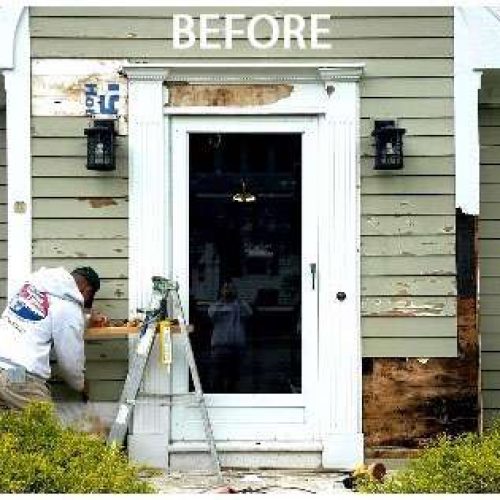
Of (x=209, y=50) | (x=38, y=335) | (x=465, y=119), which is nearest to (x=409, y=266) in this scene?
(x=465, y=119)

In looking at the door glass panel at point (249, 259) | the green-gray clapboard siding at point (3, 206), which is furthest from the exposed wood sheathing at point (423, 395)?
the green-gray clapboard siding at point (3, 206)

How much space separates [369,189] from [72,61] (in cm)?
216

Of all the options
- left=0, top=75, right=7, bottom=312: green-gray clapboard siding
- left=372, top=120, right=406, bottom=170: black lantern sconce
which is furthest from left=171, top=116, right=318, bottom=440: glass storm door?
left=0, top=75, right=7, bottom=312: green-gray clapboard siding

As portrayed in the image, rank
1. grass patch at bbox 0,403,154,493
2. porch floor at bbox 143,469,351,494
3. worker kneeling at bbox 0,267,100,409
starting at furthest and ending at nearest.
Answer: worker kneeling at bbox 0,267,100,409 → porch floor at bbox 143,469,351,494 → grass patch at bbox 0,403,154,493

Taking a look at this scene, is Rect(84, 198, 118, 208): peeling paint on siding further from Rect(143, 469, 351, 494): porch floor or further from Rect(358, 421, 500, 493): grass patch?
Rect(358, 421, 500, 493): grass patch

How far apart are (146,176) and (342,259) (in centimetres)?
142

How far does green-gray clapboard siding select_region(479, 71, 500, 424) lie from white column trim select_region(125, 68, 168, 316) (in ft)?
8.16

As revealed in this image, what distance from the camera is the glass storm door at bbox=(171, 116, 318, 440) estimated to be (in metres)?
6.92

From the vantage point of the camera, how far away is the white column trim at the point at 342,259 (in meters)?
6.83

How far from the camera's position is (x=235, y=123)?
687cm

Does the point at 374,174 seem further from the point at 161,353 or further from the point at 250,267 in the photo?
the point at 161,353

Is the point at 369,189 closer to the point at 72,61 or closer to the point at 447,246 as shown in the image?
the point at 447,246

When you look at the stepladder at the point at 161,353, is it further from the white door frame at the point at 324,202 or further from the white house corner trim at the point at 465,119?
the white house corner trim at the point at 465,119

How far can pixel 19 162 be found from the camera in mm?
6812
